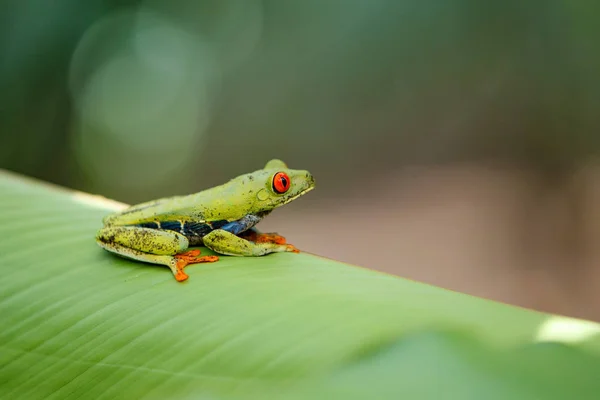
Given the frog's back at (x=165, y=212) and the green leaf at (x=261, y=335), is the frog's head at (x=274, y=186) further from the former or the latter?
the green leaf at (x=261, y=335)

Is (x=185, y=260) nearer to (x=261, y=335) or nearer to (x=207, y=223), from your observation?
(x=207, y=223)

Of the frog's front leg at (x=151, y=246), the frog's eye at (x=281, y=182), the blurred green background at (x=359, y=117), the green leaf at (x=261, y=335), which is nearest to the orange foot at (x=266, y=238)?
the frog's eye at (x=281, y=182)

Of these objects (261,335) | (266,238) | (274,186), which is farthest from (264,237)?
(261,335)

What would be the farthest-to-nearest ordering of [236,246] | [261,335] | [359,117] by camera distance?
[359,117] → [236,246] → [261,335]

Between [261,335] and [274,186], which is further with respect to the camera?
[274,186]

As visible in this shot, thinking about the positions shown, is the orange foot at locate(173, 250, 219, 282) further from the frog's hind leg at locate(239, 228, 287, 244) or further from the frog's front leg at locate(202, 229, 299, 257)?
the frog's hind leg at locate(239, 228, 287, 244)

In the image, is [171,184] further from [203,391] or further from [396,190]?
[203,391]
